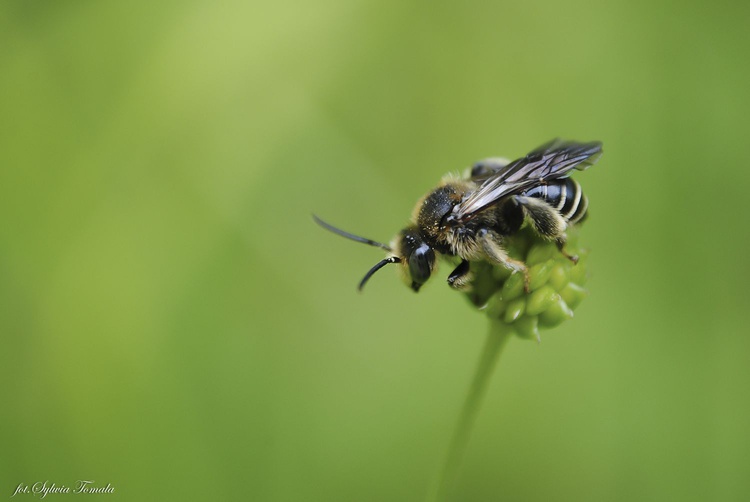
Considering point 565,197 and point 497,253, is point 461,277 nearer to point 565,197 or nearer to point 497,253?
point 497,253

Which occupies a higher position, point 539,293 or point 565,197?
point 565,197

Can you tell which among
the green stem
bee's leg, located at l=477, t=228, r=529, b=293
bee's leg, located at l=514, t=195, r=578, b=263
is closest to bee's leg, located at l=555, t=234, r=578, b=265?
bee's leg, located at l=514, t=195, r=578, b=263

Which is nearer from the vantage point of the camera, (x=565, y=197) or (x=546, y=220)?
(x=546, y=220)

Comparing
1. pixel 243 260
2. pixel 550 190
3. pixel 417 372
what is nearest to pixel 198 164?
pixel 243 260

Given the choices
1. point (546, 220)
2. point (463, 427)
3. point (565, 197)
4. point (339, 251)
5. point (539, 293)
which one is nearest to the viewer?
point (463, 427)

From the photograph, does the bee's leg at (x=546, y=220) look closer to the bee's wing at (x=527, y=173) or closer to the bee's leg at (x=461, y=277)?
the bee's wing at (x=527, y=173)

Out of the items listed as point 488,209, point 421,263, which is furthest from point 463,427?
point 488,209
